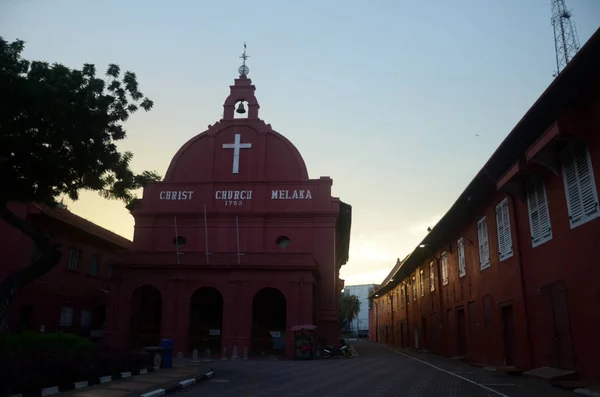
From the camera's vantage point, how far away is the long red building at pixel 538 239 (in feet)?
34.3

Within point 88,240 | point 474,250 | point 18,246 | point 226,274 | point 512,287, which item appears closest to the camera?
point 512,287

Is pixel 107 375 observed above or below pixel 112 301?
below

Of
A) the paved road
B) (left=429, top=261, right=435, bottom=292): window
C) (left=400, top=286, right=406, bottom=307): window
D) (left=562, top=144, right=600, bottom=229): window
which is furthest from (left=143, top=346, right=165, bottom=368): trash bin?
(left=400, top=286, right=406, bottom=307): window

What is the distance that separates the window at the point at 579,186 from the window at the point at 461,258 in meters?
10.4

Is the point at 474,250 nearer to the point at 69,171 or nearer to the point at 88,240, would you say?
the point at 69,171

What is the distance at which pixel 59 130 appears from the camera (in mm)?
13109

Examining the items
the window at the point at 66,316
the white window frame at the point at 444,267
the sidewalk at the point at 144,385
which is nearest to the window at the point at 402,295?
the white window frame at the point at 444,267

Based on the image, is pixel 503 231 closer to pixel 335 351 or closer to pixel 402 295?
pixel 335 351

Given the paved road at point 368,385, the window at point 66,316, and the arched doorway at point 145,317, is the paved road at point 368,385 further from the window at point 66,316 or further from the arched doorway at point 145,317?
the window at point 66,316

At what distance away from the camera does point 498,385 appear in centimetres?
1188

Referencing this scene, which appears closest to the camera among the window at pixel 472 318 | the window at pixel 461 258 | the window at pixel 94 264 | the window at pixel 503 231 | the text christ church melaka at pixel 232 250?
the window at pixel 503 231

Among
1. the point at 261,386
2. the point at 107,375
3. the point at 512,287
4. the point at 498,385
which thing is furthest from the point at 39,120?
the point at 512,287

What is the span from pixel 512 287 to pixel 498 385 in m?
4.41

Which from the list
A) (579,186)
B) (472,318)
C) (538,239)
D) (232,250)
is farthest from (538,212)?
(232,250)
